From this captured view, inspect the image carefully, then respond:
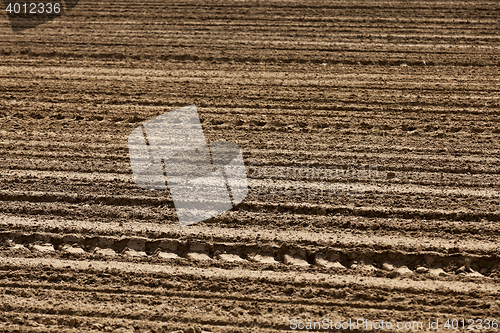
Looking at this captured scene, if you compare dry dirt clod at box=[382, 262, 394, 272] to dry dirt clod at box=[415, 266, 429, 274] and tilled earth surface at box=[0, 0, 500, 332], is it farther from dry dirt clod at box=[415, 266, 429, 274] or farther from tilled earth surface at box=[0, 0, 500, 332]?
dry dirt clod at box=[415, 266, 429, 274]

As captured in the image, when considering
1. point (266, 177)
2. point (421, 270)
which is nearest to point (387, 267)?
point (421, 270)

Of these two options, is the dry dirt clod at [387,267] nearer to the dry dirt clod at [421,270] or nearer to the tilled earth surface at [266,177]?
the tilled earth surface at [266,177]

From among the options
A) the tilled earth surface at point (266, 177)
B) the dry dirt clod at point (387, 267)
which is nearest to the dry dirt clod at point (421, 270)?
the tilled earth surface at point (266, 177)

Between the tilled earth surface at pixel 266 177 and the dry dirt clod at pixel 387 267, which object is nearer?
the tilled earth surface at pixel 266 177

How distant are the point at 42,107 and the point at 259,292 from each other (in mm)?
3439

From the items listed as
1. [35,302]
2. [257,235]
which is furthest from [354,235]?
[35,302]

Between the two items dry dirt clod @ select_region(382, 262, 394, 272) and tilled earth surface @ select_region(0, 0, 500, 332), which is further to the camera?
dry dirt clod @ select_region(382, 262, 394, 272)

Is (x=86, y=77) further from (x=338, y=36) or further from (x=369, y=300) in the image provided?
(x=369, y=300)

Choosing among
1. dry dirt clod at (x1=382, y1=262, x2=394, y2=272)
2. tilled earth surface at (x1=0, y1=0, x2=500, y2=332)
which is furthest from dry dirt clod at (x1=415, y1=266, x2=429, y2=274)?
dry dirt clod at (x1=382, y1=262, x2=394, y2=272)

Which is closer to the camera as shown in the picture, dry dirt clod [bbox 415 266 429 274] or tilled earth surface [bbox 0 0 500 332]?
tilled earth surface [bbox 0 0 500 332]

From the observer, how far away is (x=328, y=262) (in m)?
3.39

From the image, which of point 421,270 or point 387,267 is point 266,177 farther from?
point 421,270

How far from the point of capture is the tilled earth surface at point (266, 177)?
3166 millimetres

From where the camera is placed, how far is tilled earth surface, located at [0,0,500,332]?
317 centimetres
